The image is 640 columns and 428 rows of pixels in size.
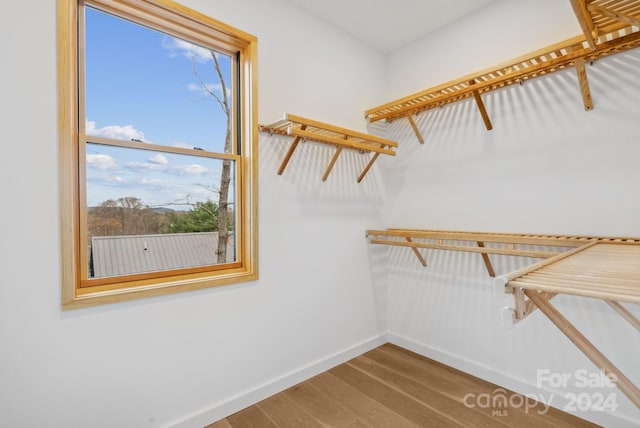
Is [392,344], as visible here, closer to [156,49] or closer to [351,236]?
[351,236]

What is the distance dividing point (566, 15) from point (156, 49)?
89.8 inches

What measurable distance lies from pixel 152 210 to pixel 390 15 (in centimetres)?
204

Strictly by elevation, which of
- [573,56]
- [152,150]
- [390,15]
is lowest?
[152,150]

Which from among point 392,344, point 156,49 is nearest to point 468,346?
point 392,344

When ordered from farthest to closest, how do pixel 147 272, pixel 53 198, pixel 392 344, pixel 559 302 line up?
pixel 392 344
pixel 559 302
pixel 147 272
pixel 53 198

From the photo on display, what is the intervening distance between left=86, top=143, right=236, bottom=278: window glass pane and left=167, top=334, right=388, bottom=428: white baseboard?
30.6 inches

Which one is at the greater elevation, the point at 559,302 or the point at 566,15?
the point at 566,15

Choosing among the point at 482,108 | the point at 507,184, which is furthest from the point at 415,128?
the point at 507,184

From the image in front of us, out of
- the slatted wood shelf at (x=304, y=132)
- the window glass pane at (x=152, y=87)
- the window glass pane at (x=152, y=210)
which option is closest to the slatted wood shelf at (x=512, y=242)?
the slatted wood shelf at (x=304, y=132)

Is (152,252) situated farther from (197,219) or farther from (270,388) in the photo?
(270,388)

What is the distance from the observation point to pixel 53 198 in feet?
4.12

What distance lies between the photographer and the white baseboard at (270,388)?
5.27 ft

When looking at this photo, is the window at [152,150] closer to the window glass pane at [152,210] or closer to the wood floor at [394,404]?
the window glass pane at [152,210]

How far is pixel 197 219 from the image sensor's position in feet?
5.76
